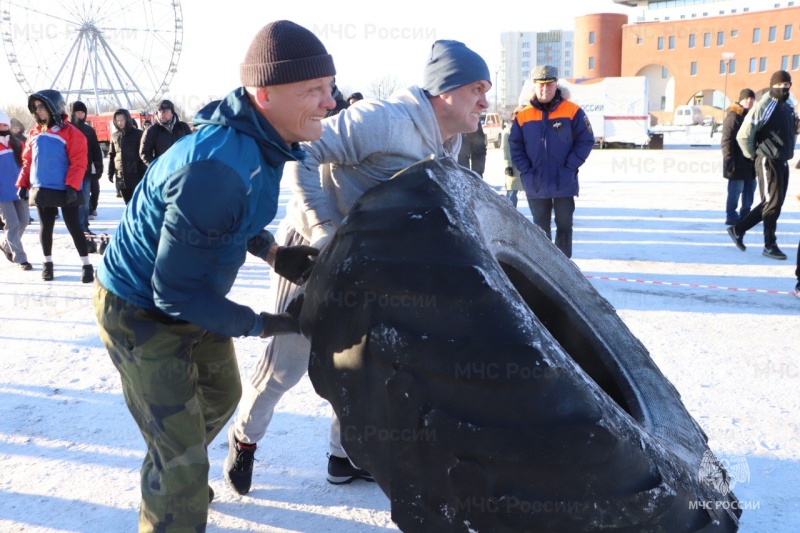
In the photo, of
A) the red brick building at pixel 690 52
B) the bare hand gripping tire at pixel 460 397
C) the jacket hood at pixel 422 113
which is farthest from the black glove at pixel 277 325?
the red brick building at pixel 690 52

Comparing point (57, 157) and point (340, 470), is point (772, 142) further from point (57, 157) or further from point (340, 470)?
point (57, 157)

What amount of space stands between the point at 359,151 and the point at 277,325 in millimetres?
717

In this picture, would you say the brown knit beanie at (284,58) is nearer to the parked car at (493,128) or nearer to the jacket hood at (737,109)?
the jacket hood at (737,109)

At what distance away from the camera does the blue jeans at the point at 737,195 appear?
26.6 ft

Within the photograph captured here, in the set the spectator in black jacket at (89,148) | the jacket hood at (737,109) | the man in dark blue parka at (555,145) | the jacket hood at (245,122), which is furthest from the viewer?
the spectator in black jacket at (89,148)

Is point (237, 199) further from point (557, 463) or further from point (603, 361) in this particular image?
point (603, 361)

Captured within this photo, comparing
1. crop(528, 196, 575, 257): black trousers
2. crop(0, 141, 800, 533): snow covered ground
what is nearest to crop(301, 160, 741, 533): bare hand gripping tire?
crop(0, 141, 800, 533): snow covered ground

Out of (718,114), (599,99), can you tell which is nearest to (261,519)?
(599,99)

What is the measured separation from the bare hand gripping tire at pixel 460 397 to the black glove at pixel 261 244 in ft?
1.45

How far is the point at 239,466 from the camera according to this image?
2.60 metres

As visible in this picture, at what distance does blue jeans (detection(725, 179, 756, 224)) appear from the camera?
8117mm

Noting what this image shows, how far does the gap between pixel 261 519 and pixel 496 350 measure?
4.96 feet

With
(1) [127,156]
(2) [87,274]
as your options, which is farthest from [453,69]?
(1) [127,156]

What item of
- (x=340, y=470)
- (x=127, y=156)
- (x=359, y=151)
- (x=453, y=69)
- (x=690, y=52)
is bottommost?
(x=340, y=470)
